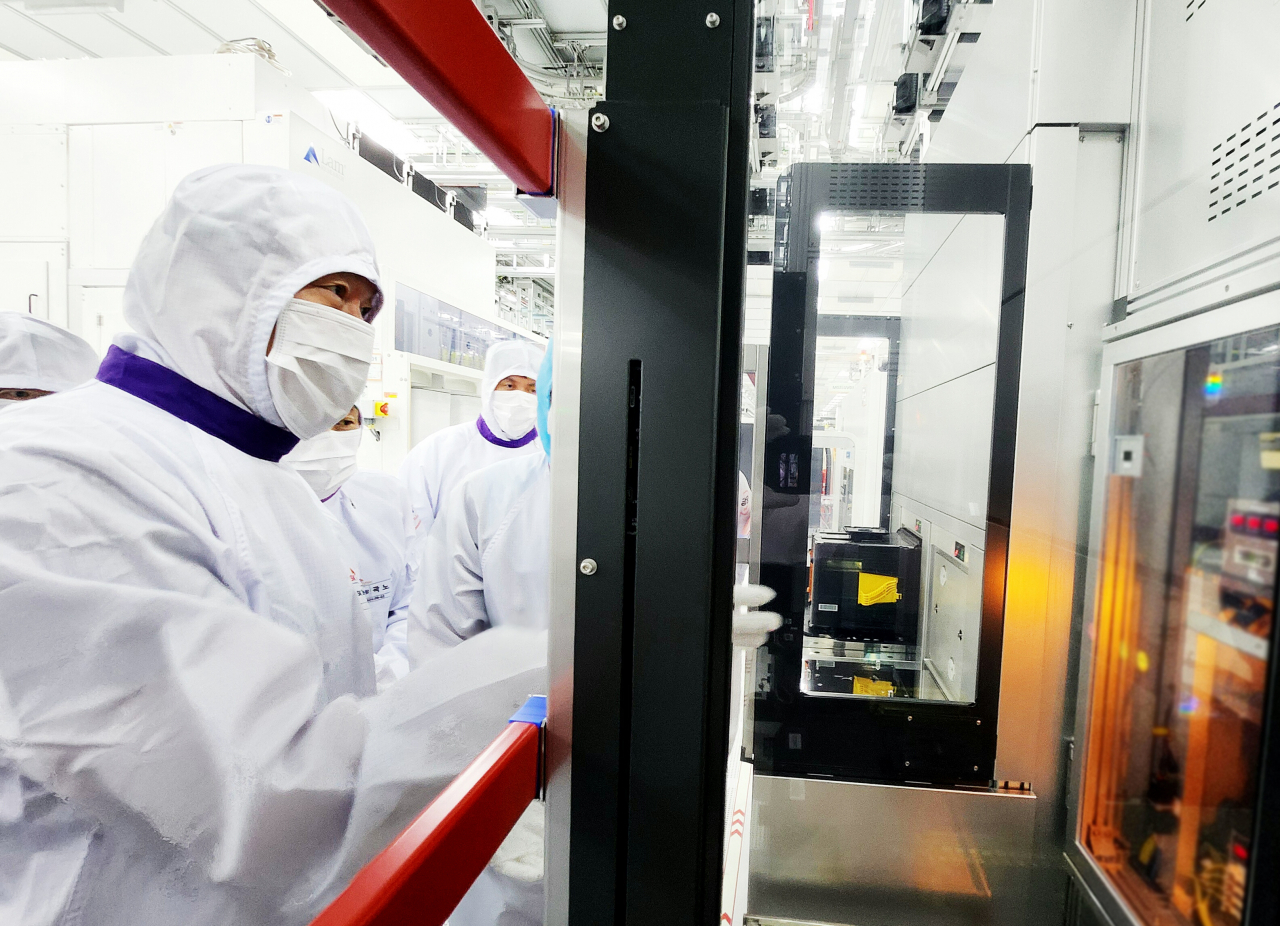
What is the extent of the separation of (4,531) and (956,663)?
183 cm

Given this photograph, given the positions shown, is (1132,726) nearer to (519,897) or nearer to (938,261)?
(519,897)

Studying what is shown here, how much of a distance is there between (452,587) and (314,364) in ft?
3.39

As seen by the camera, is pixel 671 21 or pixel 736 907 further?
pixel 736 907

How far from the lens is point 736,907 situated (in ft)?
4.66

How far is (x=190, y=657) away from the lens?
2.40 ft

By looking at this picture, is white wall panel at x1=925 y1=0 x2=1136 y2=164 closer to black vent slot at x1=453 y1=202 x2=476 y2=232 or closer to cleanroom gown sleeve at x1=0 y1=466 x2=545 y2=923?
cleanroom gown sleeve at x1=0 y1=466 x2=545 y2=923

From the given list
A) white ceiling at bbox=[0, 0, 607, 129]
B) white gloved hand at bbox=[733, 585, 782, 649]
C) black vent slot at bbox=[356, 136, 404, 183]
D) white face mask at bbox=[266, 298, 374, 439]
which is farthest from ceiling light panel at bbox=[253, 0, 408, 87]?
white gloved hand at bbox=[733, 585, 782, 649]

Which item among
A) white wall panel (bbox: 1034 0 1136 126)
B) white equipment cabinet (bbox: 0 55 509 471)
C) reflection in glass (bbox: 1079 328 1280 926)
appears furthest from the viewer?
white equipment cabinet (bbox: 0 55 509 471)

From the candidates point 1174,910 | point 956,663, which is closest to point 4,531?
point 1174,910

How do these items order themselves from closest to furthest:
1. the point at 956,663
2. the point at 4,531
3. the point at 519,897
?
1. the point at 4,531
2. the point at 519,897
3. the point at 956,663

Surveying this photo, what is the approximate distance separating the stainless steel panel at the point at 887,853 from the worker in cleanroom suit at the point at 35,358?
2.61 metres

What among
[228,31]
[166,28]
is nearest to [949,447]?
[228,31]

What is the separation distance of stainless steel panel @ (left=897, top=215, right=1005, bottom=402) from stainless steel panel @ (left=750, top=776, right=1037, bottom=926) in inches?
40.6

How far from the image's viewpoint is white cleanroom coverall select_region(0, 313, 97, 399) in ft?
7.37
